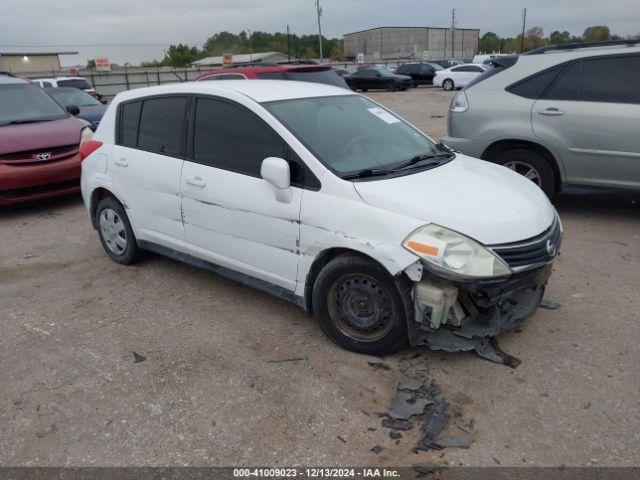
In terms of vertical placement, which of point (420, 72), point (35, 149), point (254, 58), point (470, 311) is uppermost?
point (254, 58)

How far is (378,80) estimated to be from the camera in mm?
31062

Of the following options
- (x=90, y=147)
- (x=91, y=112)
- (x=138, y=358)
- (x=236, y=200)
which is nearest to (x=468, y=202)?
(x=236, y=200)

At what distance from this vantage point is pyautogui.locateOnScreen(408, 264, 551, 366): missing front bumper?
309cm

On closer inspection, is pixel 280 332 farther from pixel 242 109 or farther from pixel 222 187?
pixel 242 109

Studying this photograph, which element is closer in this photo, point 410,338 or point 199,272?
point 410,338

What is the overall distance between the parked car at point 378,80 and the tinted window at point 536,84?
2548cm

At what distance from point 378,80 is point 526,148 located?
26.2 metres

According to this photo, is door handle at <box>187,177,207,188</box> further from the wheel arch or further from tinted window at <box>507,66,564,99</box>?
tinted window at <box>507,66,564,99</box>

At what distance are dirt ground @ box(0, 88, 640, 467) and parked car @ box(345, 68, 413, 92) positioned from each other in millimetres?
27302

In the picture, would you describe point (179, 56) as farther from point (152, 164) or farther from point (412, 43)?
point (152, 164)

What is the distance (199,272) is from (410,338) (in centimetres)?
245

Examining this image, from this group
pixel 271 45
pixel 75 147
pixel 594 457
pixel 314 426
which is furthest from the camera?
pixel 271 45

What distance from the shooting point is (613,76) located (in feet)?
18.6

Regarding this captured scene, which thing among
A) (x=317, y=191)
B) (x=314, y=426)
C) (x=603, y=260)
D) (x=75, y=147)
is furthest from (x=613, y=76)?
(x=75, y=147)
